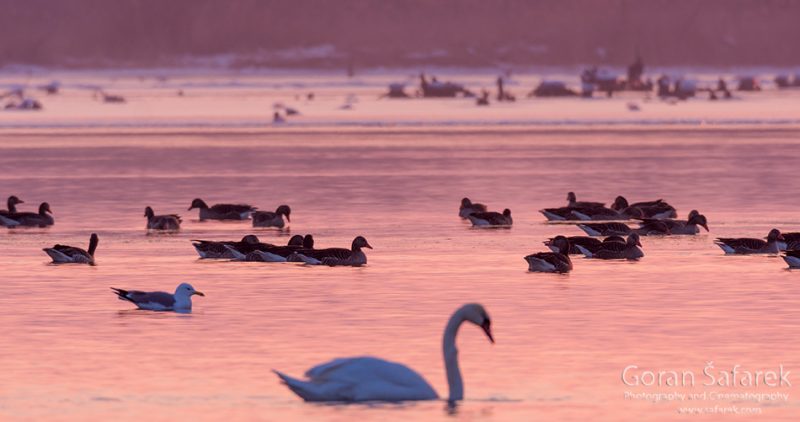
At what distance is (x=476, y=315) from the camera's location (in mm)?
17266

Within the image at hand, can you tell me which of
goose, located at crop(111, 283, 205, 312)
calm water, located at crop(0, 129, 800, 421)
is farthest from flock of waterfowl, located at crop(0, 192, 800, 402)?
calm water, located at crop(0, 129, 800, 421)

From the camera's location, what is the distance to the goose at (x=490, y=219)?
3662cm

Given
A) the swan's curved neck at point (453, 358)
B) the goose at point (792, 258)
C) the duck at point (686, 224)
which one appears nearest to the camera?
the swan's curved neck at point (453, 358)

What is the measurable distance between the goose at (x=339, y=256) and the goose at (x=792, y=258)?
21.8 feet

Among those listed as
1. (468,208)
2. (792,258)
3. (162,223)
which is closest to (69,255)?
(162,223)

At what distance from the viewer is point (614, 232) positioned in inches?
1383

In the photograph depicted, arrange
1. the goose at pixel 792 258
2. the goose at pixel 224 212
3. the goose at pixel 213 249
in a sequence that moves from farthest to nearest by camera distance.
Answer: the goose at pixel 224 212
the goose at pixel 213 249
the goose at pixel 792 258

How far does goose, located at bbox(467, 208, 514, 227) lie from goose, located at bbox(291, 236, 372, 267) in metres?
6.89

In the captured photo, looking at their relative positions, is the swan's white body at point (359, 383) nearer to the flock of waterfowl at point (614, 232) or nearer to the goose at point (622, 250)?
the flock of waterfowl at point (614, 232)

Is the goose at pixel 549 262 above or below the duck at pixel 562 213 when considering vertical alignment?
below

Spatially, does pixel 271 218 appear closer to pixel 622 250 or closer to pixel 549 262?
pixel 622 250

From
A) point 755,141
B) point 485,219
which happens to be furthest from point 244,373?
point 755,141

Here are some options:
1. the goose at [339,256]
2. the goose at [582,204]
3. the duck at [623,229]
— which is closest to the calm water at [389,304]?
the goose at [339,256]

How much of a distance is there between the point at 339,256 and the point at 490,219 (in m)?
7.50
